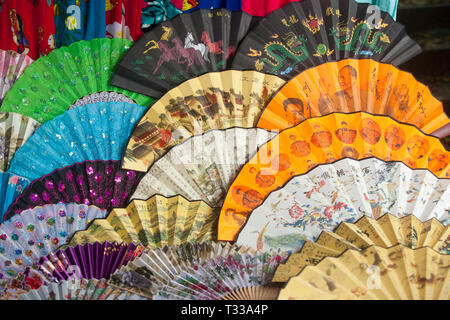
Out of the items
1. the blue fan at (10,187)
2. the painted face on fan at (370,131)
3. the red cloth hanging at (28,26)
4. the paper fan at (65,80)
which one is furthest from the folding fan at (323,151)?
the red cloth hanging at (28,26)

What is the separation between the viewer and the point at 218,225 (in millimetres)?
1734

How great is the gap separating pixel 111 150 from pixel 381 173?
3.66ft

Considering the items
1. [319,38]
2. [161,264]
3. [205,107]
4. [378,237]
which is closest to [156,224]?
[161,264]

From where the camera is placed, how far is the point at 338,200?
1.71m

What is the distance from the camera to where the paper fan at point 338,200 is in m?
1.68

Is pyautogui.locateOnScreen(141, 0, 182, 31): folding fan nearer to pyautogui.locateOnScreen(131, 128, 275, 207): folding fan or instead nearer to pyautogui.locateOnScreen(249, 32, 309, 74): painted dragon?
pyautogui.locateOnScreen(249, 32, 309, 74): painted dragon

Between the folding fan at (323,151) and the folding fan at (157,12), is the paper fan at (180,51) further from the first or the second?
the folding fan at (323,151)

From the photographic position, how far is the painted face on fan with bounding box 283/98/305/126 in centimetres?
199

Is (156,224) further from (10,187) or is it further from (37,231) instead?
(10,187)

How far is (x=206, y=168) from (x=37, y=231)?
2.26 ft

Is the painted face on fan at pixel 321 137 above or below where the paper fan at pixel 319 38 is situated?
below

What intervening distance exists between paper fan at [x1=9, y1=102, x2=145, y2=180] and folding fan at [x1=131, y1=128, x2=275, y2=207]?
0.23m

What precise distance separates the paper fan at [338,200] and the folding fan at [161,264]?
6.6 inches

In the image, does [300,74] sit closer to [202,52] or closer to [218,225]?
[202,52]
